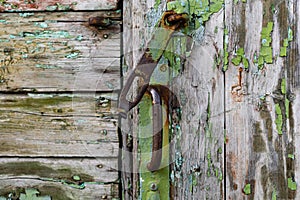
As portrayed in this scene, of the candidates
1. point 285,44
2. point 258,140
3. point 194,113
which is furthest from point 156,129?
point 285,44

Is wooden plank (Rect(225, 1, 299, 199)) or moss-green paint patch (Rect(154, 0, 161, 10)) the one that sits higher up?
moss-green paint patch (Rect(154, 0, 161, 10))

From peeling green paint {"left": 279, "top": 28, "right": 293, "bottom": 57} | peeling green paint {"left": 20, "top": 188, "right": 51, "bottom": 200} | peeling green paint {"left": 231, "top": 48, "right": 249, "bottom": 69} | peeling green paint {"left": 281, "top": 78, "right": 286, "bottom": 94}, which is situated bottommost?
peeling green paint {"left": 20, "top": 188, "right": 51, "bottom": 200}

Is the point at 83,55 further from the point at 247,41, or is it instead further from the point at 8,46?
the point at 247,41

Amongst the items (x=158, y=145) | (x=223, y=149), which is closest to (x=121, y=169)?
(x=158, y=145)

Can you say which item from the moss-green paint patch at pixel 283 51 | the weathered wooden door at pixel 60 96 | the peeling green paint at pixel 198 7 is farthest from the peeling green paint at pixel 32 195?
the moss-green paint patch at pixel 283 51

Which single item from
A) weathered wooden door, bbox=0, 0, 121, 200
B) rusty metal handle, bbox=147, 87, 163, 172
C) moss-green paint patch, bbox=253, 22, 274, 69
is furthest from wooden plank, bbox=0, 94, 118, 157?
moss-green paint patch, bbox=253, 22, 274, 69

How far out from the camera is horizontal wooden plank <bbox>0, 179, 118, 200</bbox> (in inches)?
38.1

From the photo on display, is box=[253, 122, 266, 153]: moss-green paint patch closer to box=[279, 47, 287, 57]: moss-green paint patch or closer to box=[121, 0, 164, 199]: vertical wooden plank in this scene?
box=[279, 47, 287, 57]: moss-green paint patch

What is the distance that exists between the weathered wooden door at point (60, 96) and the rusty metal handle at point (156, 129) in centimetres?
11

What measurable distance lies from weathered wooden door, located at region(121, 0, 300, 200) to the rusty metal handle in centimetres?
4

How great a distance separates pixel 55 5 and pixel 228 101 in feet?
1.47

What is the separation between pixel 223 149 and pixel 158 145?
6.0 inches

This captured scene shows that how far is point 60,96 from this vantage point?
3.17 feet

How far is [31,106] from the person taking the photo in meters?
0.97
